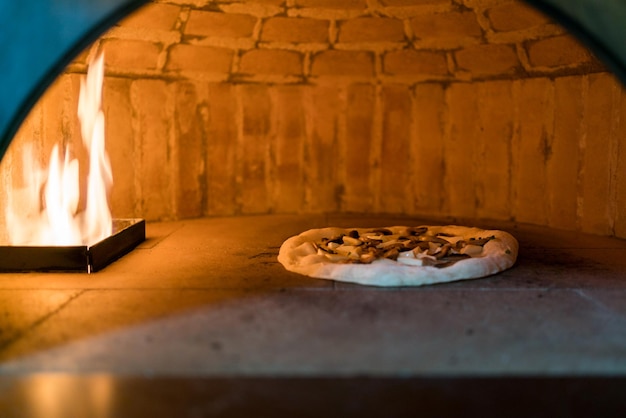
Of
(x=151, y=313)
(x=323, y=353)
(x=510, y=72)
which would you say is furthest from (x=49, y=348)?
(x=510, y=72)

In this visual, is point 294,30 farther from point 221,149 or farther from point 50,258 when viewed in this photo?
point 50,258

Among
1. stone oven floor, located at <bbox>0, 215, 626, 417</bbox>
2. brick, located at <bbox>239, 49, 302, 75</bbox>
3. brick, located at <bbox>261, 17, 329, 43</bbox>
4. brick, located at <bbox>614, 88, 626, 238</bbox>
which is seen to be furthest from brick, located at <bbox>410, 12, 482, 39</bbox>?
stone oven floor, located at <bbox>0, 215, 626, 417</bbox>

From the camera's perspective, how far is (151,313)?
2297mm

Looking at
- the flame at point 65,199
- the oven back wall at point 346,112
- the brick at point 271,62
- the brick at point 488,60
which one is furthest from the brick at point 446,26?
the flame at point 65,199

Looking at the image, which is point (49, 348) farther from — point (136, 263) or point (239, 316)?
point (136, 263)

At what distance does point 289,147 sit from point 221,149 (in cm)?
55

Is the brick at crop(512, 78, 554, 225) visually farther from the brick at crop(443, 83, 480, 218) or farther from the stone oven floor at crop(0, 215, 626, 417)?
the stone oven floor at crop(0, 215, 626, 417)

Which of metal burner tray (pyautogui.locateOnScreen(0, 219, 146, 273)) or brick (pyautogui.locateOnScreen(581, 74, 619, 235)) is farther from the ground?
brick (pyautogui.locateOnScreen(581, 74, 619, 235))

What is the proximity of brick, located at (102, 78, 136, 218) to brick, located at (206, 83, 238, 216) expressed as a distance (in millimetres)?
600

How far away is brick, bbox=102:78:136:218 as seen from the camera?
4535 millimetres

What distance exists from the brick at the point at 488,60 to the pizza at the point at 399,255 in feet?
4.99

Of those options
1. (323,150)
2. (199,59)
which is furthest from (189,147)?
(323,150)

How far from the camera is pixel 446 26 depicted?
184 inches

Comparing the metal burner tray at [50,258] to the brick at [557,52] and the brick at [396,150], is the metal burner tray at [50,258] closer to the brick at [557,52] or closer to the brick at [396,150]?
the brick at [396,150]
